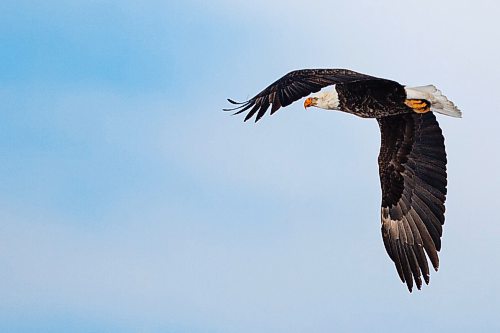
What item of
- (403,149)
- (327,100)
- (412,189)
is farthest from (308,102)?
(412,189)

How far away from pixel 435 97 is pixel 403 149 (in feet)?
4.73

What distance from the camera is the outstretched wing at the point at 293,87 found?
14492mm

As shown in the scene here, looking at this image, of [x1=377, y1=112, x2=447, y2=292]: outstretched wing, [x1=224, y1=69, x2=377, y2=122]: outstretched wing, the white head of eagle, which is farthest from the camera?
[x1=377, y1=112, x2=447, y2=292]: outstretched wing

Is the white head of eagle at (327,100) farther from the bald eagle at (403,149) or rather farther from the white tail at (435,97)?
the white tail at (435,97)

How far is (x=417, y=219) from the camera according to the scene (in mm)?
16359

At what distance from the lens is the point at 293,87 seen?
1473cm

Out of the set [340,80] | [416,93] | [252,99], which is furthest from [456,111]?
[252,99]

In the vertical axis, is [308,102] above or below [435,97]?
above

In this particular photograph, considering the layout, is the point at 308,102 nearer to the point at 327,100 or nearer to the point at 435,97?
the point at 327,100

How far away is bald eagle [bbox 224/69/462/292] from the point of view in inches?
592

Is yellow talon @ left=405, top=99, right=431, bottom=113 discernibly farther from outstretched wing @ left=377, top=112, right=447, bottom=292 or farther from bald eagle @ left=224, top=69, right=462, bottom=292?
outstretched wing @ left=377, top=112, right=447, bottom=292

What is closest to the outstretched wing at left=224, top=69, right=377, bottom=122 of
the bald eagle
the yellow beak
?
the bald eagle

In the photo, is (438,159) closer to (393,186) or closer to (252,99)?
(393,186)

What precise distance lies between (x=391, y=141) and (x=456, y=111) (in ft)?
5.53
